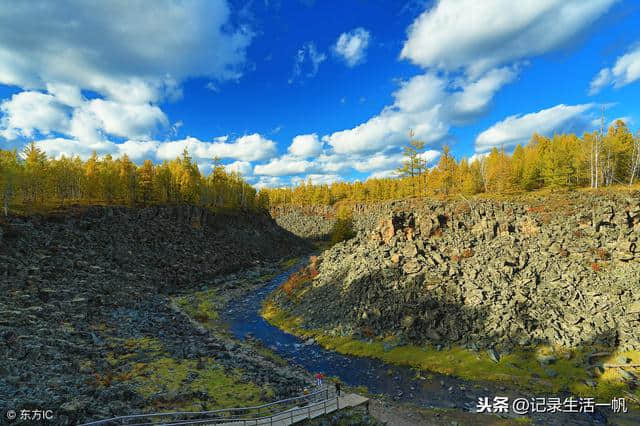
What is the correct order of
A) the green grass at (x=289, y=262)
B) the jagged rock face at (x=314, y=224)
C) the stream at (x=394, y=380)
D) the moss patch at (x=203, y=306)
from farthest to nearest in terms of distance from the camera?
1. the jagged rock face at (x=314, y=224)
2. the green grass at (x=289, y=262)
3. the moss patch at (x=203, y=306)
4. the stream at (x=394, y=380)

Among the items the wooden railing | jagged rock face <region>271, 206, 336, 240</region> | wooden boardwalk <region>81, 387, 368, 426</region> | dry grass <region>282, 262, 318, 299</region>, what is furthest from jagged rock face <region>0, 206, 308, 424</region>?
jagged rock face <region>271, 206, 336, 240</region>

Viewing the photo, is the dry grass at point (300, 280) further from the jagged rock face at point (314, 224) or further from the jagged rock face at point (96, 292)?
the jagged rock face at point (314, 224)

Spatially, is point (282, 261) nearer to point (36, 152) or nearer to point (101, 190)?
point (101, 190)

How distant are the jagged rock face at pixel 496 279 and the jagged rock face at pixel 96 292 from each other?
70.2ft

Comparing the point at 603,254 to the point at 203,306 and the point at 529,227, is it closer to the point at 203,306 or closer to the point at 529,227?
the point at 529,227

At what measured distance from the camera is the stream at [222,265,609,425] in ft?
99.1

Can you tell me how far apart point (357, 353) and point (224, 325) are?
1037 inches

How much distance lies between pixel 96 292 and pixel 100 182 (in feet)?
200

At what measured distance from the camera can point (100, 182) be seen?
10062 cm

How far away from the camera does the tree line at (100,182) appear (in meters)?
82.4

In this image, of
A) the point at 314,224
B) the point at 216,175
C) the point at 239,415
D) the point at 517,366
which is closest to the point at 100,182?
the point at 216,175

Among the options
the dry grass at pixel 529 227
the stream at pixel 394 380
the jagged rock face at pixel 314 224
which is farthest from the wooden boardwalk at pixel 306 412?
the jagged rock face at pixel 314 224

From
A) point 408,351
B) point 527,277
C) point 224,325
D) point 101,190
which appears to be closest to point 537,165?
point 527,277

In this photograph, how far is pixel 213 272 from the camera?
90.2 m
